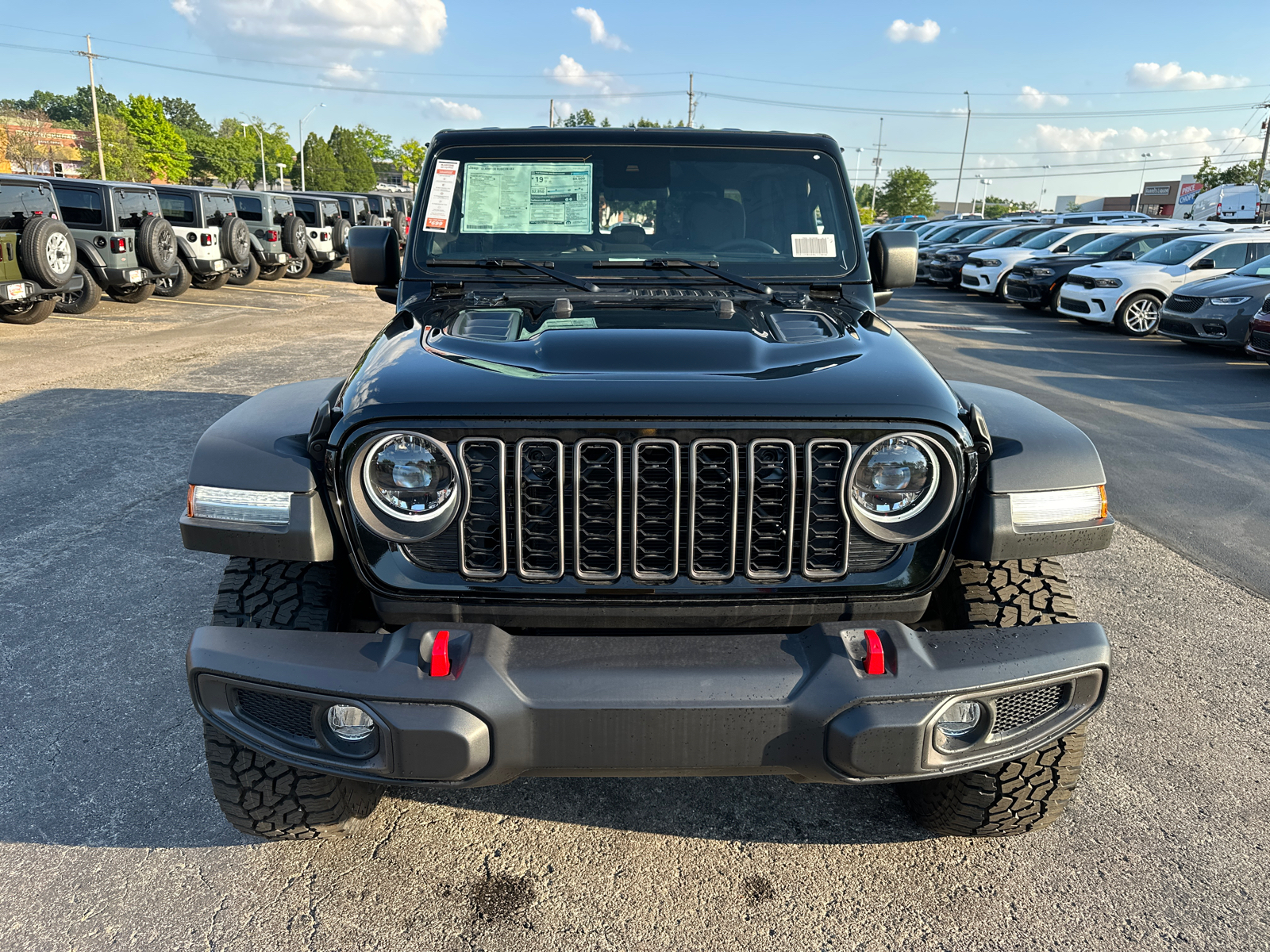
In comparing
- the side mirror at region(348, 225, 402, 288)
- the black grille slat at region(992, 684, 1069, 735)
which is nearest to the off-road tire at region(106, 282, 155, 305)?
the side mirror at region(348, 225, 402, 288)

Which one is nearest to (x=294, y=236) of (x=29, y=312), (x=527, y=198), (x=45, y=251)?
(x=29, y=312)

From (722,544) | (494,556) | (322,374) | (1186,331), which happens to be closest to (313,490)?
(494,556)

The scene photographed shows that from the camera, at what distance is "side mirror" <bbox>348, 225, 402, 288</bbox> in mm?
3348

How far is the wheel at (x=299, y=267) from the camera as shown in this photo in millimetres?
20406

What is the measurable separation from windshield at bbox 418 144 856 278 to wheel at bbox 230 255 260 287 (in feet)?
52.3

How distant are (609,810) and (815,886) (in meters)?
0.62

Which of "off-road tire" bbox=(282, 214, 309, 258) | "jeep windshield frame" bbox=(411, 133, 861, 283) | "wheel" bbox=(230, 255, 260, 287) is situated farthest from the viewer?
"off-road tire" bbox=(282, 214, 309, 258)

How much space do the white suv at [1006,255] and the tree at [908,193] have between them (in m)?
77.4

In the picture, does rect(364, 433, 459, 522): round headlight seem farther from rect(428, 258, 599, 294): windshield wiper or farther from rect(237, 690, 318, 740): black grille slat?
rect(428, 258, 599, 294): windshield wiper

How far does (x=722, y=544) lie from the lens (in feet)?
6.64

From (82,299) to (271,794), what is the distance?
1311cm

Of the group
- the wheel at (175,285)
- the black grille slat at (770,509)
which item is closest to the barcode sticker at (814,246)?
the black grille slat at (770,509)

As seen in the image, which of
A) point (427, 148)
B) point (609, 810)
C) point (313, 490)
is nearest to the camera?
point (313, 490)

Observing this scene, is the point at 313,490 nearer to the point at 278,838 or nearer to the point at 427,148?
the point at 278,838
